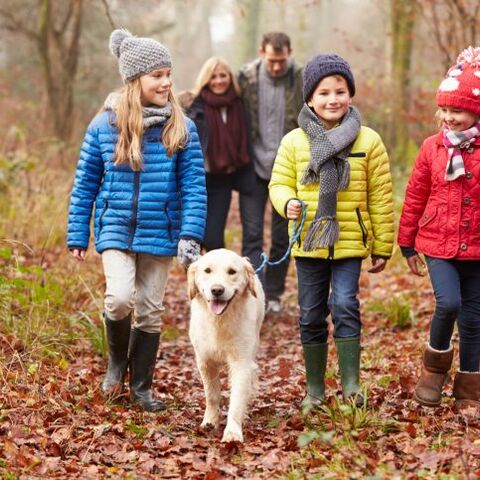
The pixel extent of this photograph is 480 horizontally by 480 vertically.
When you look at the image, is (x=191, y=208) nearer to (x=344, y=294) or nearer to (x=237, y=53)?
(x=344, y=294)

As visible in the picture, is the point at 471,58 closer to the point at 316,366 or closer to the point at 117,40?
the point at 316,366

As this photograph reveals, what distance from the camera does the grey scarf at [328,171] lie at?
5.02 meters

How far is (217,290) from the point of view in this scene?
4688 millimetres

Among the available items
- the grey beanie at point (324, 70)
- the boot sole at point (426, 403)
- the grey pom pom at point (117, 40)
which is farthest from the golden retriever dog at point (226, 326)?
the grey pom pom at point (117, 40)

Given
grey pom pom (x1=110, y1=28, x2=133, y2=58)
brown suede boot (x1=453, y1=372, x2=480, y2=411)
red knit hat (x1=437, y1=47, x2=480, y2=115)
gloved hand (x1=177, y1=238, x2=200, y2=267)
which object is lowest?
brown suede boot (x1=453, y1=372, x2=480, y2=411)

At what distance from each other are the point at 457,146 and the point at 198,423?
7.92 ft

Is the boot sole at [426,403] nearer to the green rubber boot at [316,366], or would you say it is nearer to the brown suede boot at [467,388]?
the brown suede boot at [467,388]

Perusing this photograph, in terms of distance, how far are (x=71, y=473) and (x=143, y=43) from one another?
2.95m

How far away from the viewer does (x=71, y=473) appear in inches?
162

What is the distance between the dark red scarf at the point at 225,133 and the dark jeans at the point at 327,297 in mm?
2863

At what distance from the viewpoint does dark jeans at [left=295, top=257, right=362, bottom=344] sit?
5117 mm

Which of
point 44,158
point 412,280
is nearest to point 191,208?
point 412,280

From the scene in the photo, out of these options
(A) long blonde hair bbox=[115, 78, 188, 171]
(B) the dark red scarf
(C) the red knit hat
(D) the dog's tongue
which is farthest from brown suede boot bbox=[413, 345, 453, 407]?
(B) the dark red scarf

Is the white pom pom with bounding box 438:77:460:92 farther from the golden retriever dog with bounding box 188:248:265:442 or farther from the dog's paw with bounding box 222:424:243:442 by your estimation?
the dog's paw with bounding box 222:424:243:442
